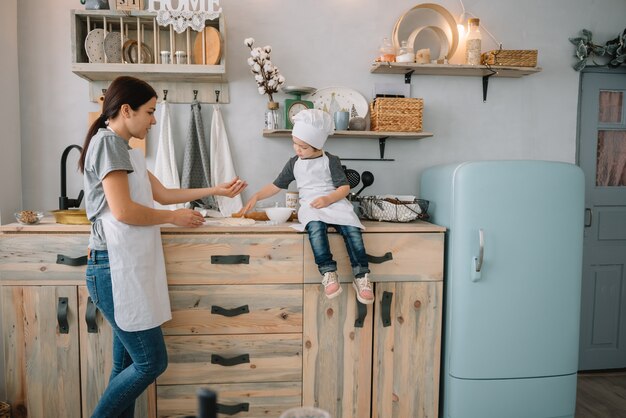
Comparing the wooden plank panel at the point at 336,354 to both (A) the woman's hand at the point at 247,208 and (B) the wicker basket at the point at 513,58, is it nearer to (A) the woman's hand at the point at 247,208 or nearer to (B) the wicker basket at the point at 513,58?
(A) the woman's hand at the point at 247,208

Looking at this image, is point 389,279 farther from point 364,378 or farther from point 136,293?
point 136,293

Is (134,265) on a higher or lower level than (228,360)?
higher

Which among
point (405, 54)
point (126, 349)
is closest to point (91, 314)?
point (126, 349)

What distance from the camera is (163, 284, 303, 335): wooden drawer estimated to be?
2113mm

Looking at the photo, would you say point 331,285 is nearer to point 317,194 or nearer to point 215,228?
point 317,194

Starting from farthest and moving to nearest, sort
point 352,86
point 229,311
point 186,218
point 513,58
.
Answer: point 352,86 < point 513,58 < point 229,311 < point 186,218

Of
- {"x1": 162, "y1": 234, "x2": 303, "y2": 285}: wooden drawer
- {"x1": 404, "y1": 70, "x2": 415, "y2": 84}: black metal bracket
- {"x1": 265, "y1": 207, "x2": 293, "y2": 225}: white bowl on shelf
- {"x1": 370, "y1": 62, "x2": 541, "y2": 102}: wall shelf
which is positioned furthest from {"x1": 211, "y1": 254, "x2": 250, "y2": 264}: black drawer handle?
{"x1": 404, "y1": 70, "x2": 415, "y2": 84}: black metal bracket

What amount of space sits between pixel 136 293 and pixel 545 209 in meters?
1.82

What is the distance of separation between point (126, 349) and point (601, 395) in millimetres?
2656

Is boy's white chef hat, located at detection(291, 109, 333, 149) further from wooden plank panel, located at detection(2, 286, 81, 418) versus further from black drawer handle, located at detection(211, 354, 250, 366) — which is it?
wooden plank panel, located at detection(2, 286, 81, 418)

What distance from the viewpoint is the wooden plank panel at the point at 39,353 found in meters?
2.07

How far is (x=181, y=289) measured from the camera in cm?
211

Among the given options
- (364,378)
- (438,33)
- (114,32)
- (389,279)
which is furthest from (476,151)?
(114,32)

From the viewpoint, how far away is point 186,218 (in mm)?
1882
